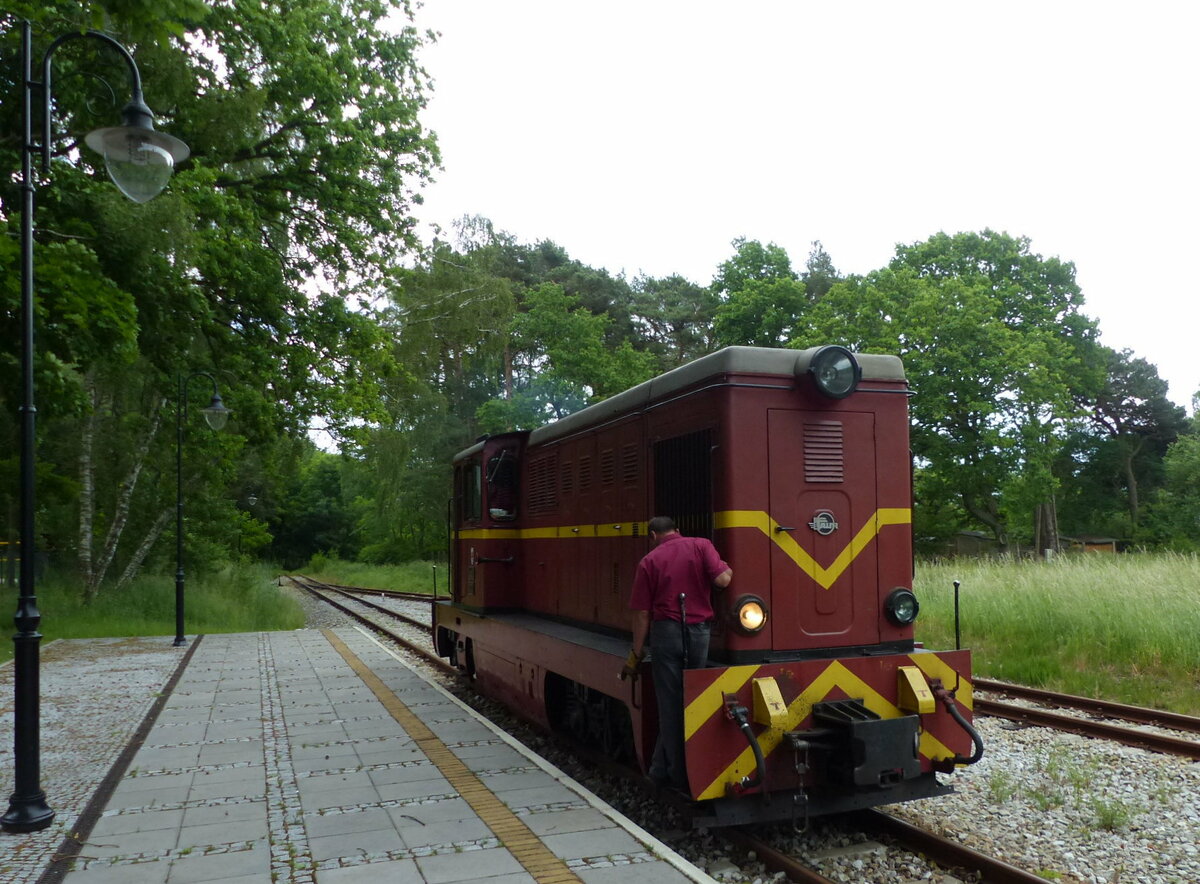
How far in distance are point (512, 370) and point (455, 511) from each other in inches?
1088

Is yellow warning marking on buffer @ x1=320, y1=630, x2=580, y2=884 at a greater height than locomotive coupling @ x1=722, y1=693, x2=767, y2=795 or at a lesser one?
lesser

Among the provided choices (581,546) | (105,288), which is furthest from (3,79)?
(581,546)

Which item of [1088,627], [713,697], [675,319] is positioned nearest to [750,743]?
[713,697]

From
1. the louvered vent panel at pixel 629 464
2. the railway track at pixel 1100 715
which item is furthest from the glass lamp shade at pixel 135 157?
the railway track at pixel 1100 715

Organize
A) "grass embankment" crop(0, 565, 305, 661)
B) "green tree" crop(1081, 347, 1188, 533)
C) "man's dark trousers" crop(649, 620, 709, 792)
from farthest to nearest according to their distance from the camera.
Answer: "green tree" crop(1081, 347, 1188, 533) → "grass embankment" crop(0, 565, 305, 661) → "man's dark trousers" crop(649, 620, 709, 792)

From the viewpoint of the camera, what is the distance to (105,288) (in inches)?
385

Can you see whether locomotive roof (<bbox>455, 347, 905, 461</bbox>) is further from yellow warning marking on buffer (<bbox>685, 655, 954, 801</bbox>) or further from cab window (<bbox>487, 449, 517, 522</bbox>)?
cab window (<bbox>487, 449, 517, 522</bbox>)

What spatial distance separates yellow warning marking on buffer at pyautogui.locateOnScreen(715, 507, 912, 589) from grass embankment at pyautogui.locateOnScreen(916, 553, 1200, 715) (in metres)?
4.90

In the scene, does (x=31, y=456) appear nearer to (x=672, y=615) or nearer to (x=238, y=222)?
(x=672, y=615)

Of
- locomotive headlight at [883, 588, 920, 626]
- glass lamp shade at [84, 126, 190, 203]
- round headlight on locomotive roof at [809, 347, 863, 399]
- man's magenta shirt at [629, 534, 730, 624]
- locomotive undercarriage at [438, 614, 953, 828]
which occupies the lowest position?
locomotive undercarriage at [438, 614, 953, 828]

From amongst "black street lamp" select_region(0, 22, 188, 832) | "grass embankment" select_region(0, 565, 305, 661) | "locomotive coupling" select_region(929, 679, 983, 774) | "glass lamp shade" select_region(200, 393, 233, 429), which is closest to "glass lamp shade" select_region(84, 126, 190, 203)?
"black street lamp" select_region(0, 22, 188, 832)

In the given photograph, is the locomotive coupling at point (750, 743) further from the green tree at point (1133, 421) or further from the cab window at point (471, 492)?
the green tree at point (1133, 421)

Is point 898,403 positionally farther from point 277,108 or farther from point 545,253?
point 545,253

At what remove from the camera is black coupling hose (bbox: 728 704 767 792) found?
468 centimetres
